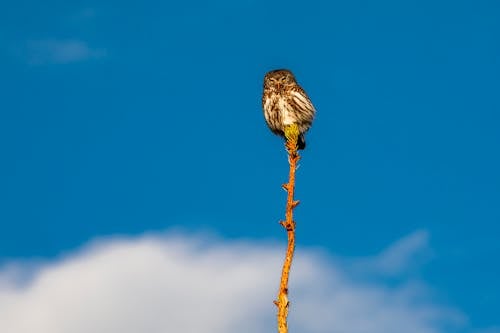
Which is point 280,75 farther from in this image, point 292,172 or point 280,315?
point 280,315

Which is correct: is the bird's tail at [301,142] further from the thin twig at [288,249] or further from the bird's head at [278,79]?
the thin twig at [288,249]

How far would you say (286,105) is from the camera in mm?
19719

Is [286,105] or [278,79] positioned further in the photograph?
[278,79]

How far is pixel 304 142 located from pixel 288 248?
35.1ft

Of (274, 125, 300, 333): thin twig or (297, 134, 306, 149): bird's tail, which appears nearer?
(274, 125, 300, 333): thin twig

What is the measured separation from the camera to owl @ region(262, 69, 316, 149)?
19.6 metres

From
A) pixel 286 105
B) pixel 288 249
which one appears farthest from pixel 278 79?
pixel 288 249

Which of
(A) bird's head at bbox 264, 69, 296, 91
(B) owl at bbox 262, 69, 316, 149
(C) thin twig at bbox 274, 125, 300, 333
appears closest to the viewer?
(C) thin twig at bbox 274, 125, 300, 333

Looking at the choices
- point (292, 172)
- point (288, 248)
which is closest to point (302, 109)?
point (292, 172)

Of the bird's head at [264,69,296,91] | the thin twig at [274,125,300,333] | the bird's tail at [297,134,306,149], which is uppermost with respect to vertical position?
the bird's head at [264,69,296,91]

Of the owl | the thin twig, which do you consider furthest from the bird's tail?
the thin twig

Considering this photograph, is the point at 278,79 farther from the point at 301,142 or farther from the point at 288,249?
the point at 288,249

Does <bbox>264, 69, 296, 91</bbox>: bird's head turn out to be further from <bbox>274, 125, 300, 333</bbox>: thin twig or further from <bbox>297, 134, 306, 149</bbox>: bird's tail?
<bbox>274, 125, 300, 333</bbox>: thin twig

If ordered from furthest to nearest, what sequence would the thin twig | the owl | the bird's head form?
the bird's head
the owl
the thin twig
